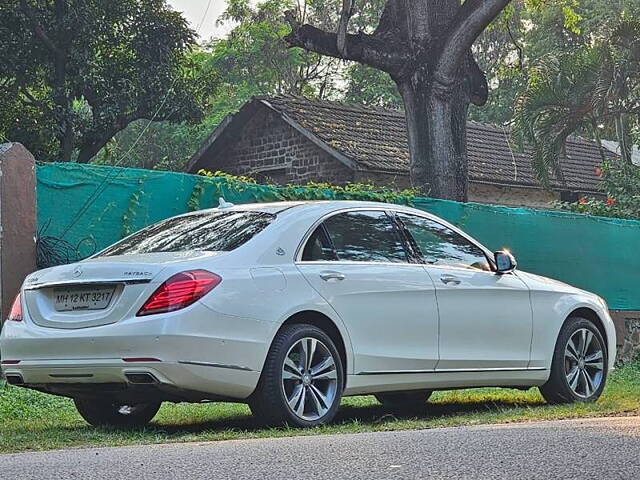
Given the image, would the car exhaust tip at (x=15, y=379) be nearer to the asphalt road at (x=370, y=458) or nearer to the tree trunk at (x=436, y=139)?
the asphalt road at (x=370, y=458)

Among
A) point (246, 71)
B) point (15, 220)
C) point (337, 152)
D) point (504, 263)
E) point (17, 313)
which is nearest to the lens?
point (17, 313)

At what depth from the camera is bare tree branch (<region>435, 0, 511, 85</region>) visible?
62.6 ft

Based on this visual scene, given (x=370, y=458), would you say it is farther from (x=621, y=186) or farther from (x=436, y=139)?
(x=621, y=186)

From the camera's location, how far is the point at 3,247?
10.7m

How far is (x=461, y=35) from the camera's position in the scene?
19.1m

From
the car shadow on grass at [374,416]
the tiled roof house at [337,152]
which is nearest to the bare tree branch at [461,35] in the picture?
the tiled roof house at [337,152]

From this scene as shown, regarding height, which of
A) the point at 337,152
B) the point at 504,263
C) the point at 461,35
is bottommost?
the point at 504,263

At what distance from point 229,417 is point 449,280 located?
2014 mm

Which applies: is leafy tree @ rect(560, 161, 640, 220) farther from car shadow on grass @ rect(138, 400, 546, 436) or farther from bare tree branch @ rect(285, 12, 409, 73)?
car shadow on grass @ rect(138, 400, 546, 436)

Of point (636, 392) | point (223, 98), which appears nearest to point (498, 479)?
point (636, 392)

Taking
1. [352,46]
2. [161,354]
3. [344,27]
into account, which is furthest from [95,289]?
[352,46]

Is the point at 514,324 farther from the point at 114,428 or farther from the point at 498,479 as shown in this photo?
the point at 498,479

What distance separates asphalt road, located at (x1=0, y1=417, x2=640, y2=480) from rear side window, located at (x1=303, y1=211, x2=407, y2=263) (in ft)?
5.78

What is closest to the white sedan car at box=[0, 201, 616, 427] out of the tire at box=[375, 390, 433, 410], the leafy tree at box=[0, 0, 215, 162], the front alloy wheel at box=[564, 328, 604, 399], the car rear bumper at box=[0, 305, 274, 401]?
the car rear bumper at box=[0, 305, 274, 401]
